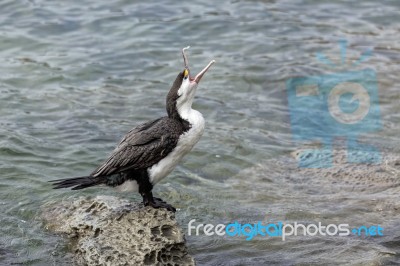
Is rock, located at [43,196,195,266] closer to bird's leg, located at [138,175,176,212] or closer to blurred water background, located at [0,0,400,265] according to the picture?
bird's leg, located at [138,175,176,212]

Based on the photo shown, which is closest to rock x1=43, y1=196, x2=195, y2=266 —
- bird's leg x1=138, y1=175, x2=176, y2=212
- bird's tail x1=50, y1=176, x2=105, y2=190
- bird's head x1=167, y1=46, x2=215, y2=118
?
bird's leg x1=138, y1=175, x2=176, y2=212

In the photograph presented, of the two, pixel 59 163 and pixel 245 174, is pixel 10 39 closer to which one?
pixel 59 163

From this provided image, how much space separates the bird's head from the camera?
23.0 feet

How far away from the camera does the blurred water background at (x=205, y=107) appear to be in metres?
7.71

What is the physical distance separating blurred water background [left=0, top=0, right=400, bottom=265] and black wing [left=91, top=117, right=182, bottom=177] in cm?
99

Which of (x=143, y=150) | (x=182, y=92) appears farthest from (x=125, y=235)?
(x=182, y=92)

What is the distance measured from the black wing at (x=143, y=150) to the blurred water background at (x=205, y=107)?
99 cm

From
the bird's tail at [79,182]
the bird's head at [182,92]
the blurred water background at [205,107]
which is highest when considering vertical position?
the bird's head at [182,92]

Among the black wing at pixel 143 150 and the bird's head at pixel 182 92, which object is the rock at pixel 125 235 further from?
the bird's head at pixel 182 92

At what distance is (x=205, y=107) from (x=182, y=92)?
4.40 m

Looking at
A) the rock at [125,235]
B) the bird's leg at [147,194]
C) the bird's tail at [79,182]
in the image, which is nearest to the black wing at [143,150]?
the bird's tail at [79,182]

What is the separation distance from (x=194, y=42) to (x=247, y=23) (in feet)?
4.23

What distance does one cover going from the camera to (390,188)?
343 inches

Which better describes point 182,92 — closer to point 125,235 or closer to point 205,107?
point 125,235
